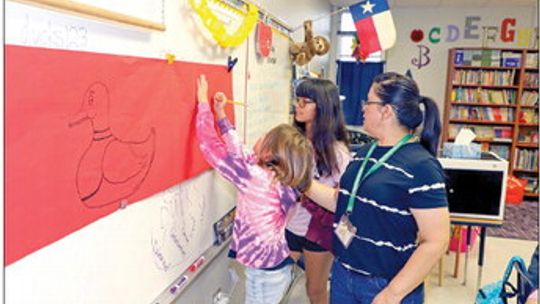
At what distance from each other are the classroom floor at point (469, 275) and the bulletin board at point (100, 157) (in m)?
1.98

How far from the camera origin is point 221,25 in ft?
6.03


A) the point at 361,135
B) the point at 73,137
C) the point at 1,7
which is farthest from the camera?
the point at 361,135

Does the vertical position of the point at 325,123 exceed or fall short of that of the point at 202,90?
it falls short

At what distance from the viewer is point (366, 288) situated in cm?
164

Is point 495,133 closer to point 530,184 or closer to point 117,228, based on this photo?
point 530,184

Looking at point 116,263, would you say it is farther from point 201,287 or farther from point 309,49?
point 309,49

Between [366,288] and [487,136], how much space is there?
5.93m

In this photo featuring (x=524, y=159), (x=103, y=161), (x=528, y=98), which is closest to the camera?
(x=103, y=161)

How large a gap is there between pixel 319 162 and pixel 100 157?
1.24 metres

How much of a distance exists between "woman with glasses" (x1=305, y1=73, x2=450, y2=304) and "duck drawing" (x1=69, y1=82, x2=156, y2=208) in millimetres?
753

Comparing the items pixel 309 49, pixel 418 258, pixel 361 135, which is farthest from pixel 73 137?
pixel 361 135

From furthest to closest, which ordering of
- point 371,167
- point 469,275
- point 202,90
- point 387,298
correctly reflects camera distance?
point 469,275 → point 202,90 → point 371,167 → point 387,298

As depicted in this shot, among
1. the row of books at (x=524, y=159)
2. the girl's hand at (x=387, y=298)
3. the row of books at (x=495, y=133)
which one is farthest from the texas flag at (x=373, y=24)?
the row of books at (x=524, y=159)

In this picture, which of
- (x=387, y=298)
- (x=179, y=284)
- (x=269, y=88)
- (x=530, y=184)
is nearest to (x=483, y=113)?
(x=530, y=184)
